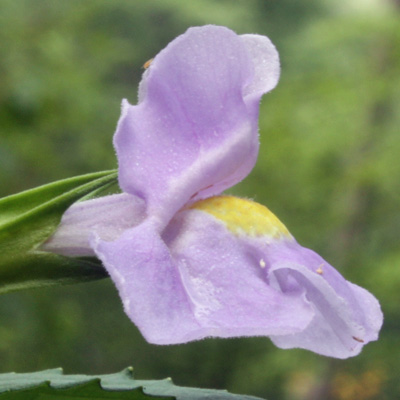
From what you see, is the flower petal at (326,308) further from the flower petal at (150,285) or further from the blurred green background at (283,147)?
the blurred green background at (283,147)

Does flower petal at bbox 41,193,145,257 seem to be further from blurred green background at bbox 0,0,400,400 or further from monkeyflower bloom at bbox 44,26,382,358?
blurred green background at bbox 0,0,400,400

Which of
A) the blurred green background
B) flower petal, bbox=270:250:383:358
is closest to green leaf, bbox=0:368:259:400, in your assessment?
flower petal, bbox=270:250:383:358

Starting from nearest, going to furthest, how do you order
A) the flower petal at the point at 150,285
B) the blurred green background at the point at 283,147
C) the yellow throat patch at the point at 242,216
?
the flower petal at the point at 150,285
the yellow throat patch at the point at 242,216
the blurred green background at the point at 283,147

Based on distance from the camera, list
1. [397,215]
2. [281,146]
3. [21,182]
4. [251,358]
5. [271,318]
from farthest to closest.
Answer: [251,358], [397,215], [281,146], [21,182], [271,318]

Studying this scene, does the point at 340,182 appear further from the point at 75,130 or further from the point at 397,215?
the point at 75,130

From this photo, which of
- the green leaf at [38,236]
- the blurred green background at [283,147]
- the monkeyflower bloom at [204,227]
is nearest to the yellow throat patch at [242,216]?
the monkeyflower bloom at [204,227]

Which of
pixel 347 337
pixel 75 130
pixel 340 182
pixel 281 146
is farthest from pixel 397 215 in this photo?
pixel 347 337
